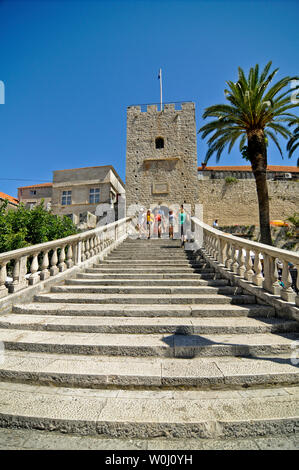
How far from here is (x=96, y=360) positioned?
9.39 feet

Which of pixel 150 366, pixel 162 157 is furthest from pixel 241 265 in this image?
pixel 162 157

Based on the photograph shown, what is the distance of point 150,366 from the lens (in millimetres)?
2705

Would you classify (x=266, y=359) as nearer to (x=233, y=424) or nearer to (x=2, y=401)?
(x=233, y=424)

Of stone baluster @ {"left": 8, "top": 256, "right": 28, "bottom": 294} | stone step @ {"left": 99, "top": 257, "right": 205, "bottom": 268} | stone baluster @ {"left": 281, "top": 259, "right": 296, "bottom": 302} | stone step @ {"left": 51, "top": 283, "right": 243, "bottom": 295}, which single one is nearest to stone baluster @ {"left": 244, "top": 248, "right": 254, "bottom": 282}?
stone step @ {"left": 51, "top": 283, "right": 243, "bottom": 295}

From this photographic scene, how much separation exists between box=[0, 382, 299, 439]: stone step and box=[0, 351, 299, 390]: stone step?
3.3 inches

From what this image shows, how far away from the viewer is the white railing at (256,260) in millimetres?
3928

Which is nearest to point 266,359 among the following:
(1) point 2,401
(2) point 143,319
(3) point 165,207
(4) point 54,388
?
(2) point 143,319

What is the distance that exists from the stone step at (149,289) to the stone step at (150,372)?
215 centimetres

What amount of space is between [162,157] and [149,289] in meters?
17.8

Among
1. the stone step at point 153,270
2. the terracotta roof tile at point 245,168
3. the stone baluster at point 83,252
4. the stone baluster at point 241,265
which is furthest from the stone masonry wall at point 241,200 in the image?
the stone baluster at point 241,265

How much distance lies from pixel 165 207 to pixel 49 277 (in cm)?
1562

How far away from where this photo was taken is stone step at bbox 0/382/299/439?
195cm

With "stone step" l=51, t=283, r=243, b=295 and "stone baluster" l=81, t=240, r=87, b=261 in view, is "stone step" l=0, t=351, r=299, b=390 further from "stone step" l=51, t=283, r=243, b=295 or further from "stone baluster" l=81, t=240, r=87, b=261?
"stone baluster" l=81, t=240, r=87, b=261

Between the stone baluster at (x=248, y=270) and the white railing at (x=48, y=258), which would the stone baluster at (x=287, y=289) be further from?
the white railing at (x=48, y=258)
